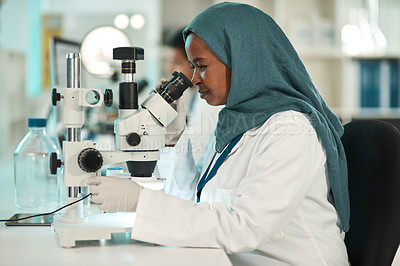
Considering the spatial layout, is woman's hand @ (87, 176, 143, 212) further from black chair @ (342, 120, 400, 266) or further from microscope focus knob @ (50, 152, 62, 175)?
black chair @ (342, 120, 400, 266)

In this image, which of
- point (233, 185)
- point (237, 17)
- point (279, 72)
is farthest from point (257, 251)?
point (237, 17)

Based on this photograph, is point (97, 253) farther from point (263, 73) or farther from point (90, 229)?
point (263, 73)

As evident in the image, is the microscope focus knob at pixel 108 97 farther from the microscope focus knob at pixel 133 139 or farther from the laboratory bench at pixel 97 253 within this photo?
the laboratory bench at pixel 97 253

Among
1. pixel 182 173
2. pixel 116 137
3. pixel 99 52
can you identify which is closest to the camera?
pixel 116 137

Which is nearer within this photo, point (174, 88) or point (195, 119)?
point (174, 88)

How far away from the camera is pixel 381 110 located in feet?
11.8

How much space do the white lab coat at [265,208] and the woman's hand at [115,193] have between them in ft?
0.09

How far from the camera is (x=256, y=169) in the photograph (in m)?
1.03

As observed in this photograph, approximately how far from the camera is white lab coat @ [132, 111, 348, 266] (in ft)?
3.12

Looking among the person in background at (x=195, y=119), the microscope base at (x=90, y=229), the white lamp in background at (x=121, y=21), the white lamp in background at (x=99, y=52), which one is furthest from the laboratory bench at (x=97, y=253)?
the white lamp in background at (x=121, y=21)

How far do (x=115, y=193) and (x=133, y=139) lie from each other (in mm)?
119

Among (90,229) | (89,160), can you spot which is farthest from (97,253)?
(89,160)

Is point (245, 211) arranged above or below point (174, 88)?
below

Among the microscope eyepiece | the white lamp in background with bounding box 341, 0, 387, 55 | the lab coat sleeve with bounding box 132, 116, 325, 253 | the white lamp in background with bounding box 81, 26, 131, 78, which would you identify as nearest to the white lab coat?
the lab coat sleeve with bounding box 132, 116, 325, 253
